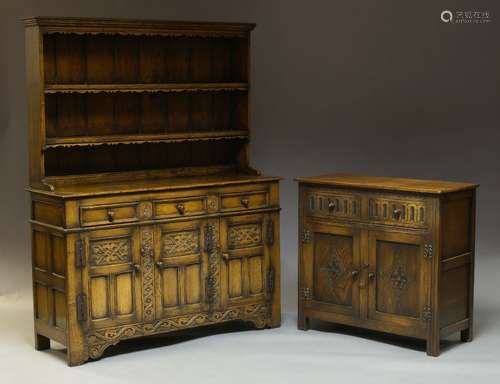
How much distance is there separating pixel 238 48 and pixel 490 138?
240 centimetres

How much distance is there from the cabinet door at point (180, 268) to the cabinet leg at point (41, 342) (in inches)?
27.3

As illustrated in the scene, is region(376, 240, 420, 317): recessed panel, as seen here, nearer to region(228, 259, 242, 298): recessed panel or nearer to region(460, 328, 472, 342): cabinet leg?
region(460, 328, 472, 342): cabinet leg

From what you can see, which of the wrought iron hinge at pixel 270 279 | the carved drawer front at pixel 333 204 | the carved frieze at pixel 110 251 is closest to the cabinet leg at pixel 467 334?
the carved drawer front at pixel 333 204

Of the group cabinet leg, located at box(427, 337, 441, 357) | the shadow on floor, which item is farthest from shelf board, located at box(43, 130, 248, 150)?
cabinet leg, located at box(427, 337, 441, 357)

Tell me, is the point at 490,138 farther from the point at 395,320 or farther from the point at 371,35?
the point at 395,320

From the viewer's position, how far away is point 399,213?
20.2 ft

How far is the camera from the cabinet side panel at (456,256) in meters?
6.12

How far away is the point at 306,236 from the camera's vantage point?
22.0 feet

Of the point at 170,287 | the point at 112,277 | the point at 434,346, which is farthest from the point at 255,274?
the point at 434,346

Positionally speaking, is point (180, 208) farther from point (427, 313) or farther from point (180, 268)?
point (427, 313)

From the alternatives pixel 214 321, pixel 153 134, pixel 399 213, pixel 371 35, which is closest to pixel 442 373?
pixel 399 213

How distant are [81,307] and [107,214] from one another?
0.54 meters

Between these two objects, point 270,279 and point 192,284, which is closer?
point 192,284

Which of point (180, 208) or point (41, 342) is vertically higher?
point (180, 208)
